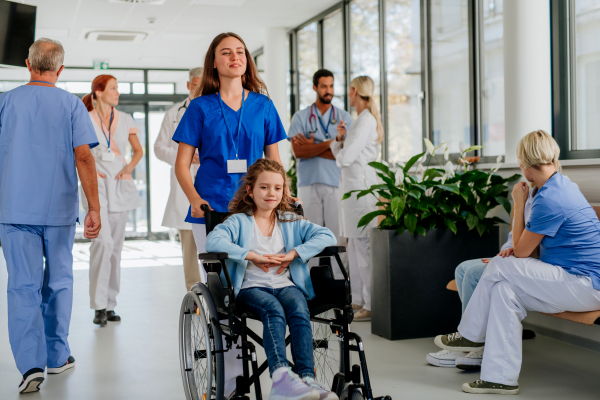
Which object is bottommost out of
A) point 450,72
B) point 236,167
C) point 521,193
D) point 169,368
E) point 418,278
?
point 169,368

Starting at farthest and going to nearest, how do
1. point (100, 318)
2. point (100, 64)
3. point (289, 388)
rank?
point (100, 64), point (100, 318), point (289, 388)

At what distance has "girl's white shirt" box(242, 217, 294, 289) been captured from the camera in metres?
2.21

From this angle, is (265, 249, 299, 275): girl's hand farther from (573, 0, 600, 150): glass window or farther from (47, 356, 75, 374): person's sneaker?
(573, 0, 600, 150): glass window

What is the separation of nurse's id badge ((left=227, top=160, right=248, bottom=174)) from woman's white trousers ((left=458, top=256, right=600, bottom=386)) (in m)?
1.17

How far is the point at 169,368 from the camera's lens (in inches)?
120

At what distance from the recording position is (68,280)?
288cm

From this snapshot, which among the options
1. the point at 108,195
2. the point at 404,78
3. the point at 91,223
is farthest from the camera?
the point at 404,78

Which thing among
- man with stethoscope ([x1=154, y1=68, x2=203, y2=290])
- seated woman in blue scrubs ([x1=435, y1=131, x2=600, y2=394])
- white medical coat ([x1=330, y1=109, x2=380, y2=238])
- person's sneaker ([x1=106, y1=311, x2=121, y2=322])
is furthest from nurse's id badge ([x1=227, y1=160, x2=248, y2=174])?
person's sneaker ([x1=106, y1=311, x2=121, y2=322])

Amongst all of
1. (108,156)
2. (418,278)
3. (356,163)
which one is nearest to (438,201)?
(418,278)

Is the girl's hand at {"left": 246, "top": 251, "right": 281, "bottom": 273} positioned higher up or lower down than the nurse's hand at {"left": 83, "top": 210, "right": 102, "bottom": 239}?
lower down

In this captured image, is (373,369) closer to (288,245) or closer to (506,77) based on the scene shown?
(288,245)

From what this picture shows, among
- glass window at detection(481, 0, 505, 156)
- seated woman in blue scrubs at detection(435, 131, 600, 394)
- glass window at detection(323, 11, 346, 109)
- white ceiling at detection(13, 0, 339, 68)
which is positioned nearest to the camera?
seated woman in blue scrubs at detection(435, 131, 600, 394)

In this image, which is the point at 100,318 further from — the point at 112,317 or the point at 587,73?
the point at 587,73

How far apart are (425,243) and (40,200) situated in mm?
2054
